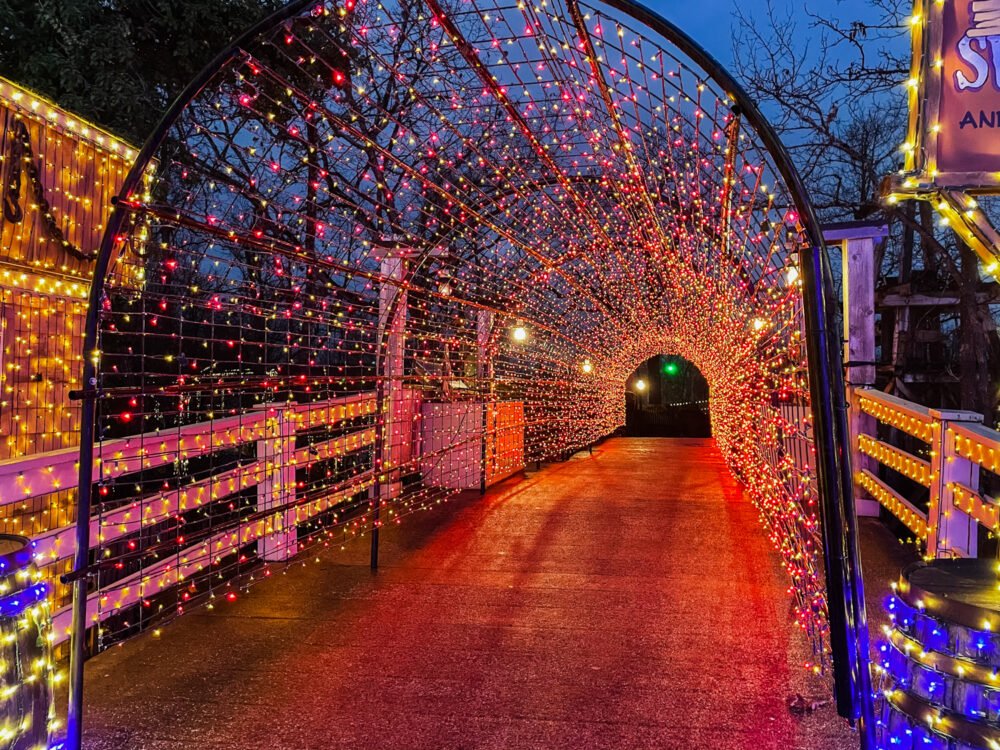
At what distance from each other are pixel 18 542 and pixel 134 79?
7254 millimetres

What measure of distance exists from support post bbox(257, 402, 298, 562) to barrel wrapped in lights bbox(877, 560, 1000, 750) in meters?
3.65

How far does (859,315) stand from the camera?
6828 millimetres

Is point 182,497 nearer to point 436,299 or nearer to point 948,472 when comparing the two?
point 948,472

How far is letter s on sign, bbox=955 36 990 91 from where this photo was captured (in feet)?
9.50

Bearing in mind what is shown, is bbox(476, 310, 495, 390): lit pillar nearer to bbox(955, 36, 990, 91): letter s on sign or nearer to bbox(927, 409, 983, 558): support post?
bbox(927, 409, 983, 558): support post

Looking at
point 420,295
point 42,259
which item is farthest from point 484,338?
point 42,259

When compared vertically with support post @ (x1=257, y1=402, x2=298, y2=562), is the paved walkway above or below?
below

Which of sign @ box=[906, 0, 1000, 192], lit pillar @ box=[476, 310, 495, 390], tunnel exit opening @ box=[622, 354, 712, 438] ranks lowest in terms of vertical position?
tunnel exit opening @ box=[622, 354, 712, 438]

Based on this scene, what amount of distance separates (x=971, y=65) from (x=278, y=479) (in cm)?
419

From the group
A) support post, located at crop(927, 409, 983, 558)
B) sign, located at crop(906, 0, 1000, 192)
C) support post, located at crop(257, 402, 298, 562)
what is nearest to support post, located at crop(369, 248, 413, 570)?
support post, located at crop(257, 402, 298, 562)

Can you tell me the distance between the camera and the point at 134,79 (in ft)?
26.0

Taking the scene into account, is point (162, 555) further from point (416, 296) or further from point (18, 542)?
point (18, 542)

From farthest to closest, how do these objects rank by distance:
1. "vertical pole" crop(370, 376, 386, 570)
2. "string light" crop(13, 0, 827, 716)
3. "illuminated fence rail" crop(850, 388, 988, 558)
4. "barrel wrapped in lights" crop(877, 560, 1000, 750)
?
"vertical pole" crop(370, 376, 386, 570), "illuminated fence rail" crop(850, 388, 988, 558), "string light" crop(13, 0, 827, 716), "barrel wrapped in lights" crop(877, 560, 1000, 750)

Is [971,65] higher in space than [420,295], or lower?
higher
